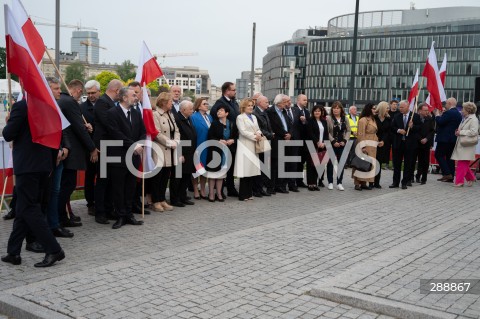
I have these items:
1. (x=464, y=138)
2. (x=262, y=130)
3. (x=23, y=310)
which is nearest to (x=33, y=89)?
(x=23, y=310)

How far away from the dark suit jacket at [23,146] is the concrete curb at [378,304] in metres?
3.40

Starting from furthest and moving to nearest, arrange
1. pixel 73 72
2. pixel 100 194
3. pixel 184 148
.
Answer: pixel 73 72, pixel 184 148, pixel 100 194

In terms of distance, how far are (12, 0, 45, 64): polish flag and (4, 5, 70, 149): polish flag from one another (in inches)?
19.2

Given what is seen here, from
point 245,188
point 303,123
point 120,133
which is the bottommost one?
point 245,188

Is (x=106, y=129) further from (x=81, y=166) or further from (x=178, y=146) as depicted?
(x=178, y=146)

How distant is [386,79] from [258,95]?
342 feet

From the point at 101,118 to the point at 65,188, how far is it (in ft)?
4.03

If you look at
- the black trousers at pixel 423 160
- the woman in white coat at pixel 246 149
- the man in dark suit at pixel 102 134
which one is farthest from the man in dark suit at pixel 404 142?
the man in dark suit at pixel 102 134

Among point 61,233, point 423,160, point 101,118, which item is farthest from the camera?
point 423,160

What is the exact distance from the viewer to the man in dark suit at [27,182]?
6.26 m

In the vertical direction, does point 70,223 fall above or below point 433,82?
below

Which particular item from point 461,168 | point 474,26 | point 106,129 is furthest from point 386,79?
point 106,129

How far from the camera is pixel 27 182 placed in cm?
630

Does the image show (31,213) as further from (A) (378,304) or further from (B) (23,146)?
(A) (378,304)
